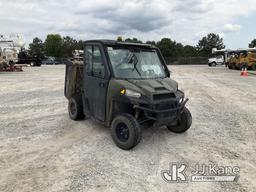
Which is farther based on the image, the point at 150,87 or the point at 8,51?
the point at 8,51

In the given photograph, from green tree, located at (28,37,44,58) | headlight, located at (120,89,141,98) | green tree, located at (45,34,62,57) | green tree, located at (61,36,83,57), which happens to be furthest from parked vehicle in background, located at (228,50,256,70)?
green tree, located at (28,37,44,58)

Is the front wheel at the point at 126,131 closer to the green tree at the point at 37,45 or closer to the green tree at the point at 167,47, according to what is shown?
the green tree at the point at 167,47

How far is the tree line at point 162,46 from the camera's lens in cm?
7431

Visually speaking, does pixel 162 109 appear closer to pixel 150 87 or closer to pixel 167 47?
pixel 150 87

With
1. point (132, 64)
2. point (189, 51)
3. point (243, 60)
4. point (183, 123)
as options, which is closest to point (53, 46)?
point (189, 51)

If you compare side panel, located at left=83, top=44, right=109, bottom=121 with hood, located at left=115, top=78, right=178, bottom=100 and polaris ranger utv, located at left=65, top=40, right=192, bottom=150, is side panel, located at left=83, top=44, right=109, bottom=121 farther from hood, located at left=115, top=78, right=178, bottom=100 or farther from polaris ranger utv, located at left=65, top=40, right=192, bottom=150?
hood, located at left=115, top=78, right=178, bottom=100

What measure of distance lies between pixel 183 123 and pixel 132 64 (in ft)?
5.56

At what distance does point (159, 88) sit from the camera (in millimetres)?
5281

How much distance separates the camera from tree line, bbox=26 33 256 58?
2926 inches

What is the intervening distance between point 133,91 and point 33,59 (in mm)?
39742

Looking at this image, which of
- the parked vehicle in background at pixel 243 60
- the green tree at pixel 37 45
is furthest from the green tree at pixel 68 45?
the parked vehicle in background at pixel 243 60

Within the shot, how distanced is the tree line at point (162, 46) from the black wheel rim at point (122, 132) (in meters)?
66.5

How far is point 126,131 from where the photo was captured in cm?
526

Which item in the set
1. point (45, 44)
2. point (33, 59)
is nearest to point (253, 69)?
point (33, 59)
